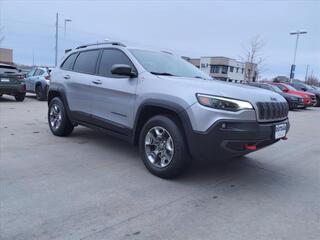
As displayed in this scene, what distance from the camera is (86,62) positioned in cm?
591

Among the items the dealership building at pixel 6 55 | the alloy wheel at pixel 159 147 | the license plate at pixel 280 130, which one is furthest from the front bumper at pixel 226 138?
the dealership building at pixel 6 55

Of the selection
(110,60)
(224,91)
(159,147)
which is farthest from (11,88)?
(224,91)

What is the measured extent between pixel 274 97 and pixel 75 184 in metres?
2.87

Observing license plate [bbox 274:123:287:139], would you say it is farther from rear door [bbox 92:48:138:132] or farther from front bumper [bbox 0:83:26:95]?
front bumper [bbox 0:83:26:95]

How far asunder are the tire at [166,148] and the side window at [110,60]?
1.15 metres

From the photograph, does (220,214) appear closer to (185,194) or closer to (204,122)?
(185,194)

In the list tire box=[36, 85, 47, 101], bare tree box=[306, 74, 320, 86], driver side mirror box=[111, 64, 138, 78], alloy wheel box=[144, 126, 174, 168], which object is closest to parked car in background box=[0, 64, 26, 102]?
tire box=[36, 85, 47, 101]

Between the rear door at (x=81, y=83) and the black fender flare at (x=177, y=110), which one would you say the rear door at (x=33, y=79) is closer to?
the rear door at (x=81, y=83)

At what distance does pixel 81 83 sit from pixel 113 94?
1060 mm

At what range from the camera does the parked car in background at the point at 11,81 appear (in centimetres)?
1287

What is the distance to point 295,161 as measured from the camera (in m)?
5.68

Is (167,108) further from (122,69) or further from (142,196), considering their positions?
(142,196)

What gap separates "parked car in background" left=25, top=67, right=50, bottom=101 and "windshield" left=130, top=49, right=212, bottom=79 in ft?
33.7

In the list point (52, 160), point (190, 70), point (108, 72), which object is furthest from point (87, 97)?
point (190, 70)
